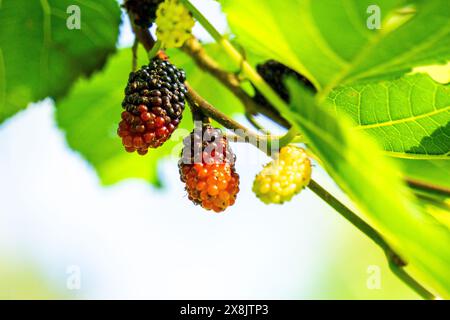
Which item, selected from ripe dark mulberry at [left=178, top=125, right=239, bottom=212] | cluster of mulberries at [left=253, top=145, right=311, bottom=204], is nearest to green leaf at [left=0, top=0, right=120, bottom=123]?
ripe dark mulberry at [left=178, top=125, right=239, bottom=212]

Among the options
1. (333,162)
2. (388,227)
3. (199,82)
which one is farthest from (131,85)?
(199,82)

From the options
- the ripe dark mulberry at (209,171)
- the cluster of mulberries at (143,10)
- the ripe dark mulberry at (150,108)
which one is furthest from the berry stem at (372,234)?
the cluster of mulberries at (143,10)

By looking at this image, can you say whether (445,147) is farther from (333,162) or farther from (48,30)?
(48,30)

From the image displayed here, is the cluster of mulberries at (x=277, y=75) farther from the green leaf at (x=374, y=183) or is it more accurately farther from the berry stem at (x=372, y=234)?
the green leaf at (x=374, y=183)

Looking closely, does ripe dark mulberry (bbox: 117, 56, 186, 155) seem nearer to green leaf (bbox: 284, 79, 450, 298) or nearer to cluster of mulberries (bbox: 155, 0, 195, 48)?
cluster of mulberries (bbox: 155, 0, 195, 48)

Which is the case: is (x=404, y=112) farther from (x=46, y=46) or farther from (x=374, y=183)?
(x=46, y=46)

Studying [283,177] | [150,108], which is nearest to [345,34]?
[283,177]
